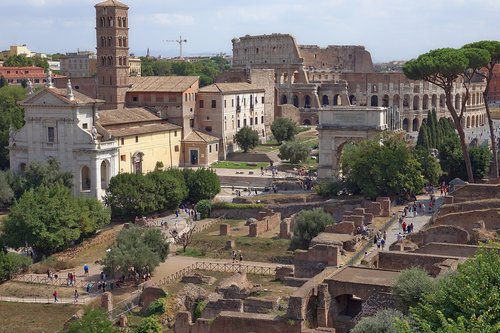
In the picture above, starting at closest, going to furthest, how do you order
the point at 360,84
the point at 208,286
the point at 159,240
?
1. the point at 208,286
2. the point at 159,240
3. the point at 360,84

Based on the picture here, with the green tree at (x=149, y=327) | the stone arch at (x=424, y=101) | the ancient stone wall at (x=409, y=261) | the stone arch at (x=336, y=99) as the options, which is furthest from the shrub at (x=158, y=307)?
the stone arch at (x=336, y=99)

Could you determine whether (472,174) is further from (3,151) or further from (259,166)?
(3,151)

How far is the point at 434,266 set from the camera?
984 inches

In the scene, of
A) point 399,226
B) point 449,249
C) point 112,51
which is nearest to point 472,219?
point 399,226

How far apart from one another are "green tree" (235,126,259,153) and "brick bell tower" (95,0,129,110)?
9790 mm

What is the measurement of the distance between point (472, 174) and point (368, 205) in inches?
335

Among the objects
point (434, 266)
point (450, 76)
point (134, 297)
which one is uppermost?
point (450, 76)

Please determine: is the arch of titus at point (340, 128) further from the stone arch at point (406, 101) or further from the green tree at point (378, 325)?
the stone arch at point (406, 101)

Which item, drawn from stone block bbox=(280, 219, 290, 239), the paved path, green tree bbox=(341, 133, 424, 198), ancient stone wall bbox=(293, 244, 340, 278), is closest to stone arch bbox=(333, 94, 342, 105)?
green tree bbox=(341, 133, 424, 198)

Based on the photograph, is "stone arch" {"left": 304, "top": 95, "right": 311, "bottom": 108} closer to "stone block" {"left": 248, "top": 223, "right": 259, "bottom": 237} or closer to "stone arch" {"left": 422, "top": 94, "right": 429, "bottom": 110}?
"stone arch" {"left": 422, "top": 94, "right": 429, "bottom": 110}

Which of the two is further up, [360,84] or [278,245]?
[360,84]

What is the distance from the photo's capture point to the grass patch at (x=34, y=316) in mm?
28594

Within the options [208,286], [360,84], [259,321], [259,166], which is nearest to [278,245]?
[208,286]

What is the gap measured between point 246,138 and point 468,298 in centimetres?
4810
